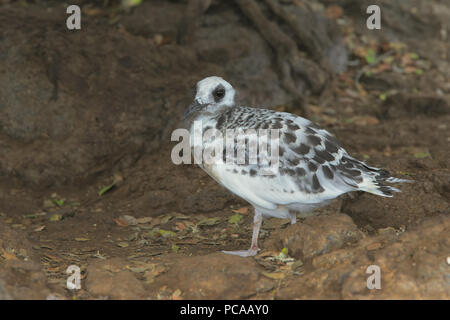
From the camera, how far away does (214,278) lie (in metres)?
4.42

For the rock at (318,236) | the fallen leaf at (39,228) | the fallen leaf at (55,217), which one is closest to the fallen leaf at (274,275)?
the rock at (318,236)

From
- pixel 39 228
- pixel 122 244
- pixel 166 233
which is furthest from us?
pixel 39 228

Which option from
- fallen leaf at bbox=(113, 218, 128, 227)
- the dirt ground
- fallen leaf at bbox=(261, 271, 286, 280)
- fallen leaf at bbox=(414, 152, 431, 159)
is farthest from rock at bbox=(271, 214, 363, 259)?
fallen leaf at bbox=(414, 152, 431, 159)

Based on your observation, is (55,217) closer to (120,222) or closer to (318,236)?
(120,222)

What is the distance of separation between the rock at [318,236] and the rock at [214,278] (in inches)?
17.4

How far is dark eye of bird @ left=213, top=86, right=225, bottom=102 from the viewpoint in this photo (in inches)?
233

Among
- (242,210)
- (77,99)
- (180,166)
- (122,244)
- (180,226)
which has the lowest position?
(122,244)

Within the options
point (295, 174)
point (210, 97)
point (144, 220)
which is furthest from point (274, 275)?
point (144, 220)

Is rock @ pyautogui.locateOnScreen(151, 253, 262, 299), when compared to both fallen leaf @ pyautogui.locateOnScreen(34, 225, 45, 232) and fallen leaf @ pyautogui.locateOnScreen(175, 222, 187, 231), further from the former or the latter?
fallen leaf @ pyautogui.locateOnScreen(34, 225, 45, 232)

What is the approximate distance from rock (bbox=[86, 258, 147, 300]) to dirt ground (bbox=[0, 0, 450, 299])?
0.02 metres

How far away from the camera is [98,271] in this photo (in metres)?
4.70

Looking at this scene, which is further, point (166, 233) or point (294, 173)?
point (166, 233)

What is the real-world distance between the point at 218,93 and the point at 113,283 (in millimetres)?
2359

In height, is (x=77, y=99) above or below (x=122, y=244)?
above
